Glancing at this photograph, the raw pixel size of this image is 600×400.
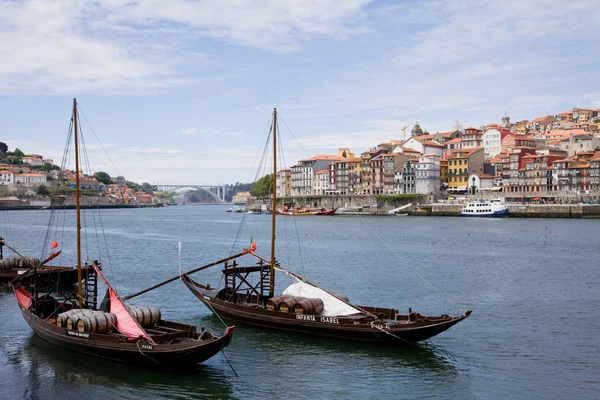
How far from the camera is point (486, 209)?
397 feet

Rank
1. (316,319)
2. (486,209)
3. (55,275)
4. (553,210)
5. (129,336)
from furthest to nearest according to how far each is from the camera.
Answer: (486,209), (553,210), (55,275), (316,319), (129,336)

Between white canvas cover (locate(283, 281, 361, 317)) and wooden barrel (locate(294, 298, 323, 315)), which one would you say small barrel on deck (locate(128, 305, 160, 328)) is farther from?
white canvas cover (locate(283, 281, 361, 317))

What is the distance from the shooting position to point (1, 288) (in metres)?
37.2

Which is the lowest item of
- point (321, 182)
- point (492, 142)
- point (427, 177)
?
point (321, 182)

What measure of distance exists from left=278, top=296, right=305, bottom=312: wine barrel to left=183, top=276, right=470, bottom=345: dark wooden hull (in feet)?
1.03

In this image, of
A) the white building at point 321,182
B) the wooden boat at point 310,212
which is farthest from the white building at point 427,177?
the white building at point 321,182

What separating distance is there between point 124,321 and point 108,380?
2.14m

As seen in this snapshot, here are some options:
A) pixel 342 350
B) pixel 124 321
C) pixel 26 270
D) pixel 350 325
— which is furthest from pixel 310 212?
pixel 124 321

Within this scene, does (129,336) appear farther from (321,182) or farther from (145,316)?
(321,182)

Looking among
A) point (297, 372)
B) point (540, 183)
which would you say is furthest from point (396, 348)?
point (540, 183)

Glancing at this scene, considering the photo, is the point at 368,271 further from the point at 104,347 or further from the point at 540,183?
the point at 540,183

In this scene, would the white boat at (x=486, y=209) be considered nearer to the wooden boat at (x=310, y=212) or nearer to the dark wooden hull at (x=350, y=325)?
the wooden boat at (x=310, y=212)

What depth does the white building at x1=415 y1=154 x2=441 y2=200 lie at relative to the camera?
139500mm

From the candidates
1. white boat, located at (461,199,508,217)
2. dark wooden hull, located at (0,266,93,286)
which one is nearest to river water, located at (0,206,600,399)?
dark wooden hull, located at (0,266,93,286)
